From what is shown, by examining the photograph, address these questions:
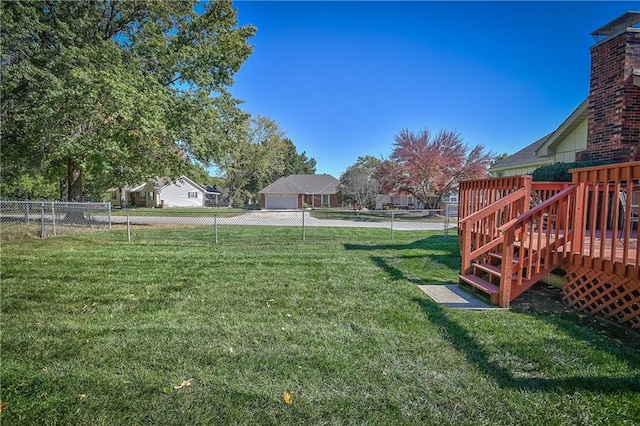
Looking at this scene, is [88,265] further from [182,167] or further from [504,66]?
[504,66]

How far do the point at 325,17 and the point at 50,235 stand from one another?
10.9 meters

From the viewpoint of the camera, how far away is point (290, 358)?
269 cm

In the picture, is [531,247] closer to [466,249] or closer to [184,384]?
[466,249]

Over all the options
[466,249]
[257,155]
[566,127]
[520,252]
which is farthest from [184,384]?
[257,155]

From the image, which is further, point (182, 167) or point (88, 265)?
point (182, 167)

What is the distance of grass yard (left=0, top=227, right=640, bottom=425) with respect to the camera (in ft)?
6.69

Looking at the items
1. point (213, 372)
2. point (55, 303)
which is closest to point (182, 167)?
point (55, 303)

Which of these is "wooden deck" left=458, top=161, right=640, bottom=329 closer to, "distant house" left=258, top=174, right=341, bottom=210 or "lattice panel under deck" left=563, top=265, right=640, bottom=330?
"lattice panel under deck" left=563, top=265, right=640, bottom=330

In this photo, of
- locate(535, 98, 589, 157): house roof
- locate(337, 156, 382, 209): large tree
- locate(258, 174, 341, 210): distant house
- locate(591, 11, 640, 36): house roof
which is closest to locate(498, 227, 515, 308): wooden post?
locate(535, 98, 589, 157): house roof

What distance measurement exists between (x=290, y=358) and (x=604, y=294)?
11.4ft

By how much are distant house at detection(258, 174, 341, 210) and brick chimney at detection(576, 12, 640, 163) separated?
2787 centimetres

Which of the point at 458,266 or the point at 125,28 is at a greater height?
the point at 125,28

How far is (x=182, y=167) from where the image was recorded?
15.2 metres

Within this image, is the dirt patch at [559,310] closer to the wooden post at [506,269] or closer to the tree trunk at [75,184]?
the wooden post at [506,269]
